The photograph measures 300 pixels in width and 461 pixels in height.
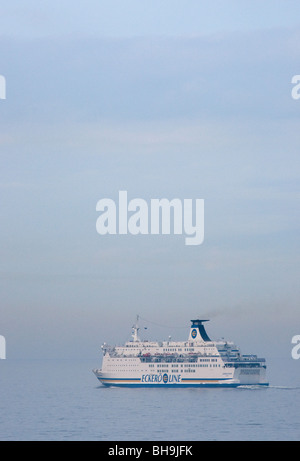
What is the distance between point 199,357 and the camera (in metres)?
91.6

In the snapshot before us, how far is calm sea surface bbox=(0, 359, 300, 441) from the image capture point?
183ft

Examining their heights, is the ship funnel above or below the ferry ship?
above

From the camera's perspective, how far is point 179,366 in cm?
9156

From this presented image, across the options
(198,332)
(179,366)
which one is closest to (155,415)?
(179,366)

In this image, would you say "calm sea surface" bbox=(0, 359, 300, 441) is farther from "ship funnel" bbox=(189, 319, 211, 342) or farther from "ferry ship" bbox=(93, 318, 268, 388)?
"ship funnel" bbox=(189, 319, 211, 342)

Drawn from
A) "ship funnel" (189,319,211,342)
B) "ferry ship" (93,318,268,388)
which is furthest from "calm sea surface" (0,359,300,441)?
"ship funnel" (189,319,211,342)

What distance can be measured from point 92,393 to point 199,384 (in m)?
13.4

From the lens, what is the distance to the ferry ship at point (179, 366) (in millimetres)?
90188

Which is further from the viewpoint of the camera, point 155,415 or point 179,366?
point 179,366

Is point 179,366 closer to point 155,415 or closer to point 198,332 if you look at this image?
point 198,332

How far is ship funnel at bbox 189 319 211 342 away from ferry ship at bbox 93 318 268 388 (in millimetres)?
1261

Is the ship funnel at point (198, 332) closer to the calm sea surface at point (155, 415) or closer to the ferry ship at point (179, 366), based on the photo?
the ferry ship at point (179, 366)

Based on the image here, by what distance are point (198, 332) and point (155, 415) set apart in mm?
29591
